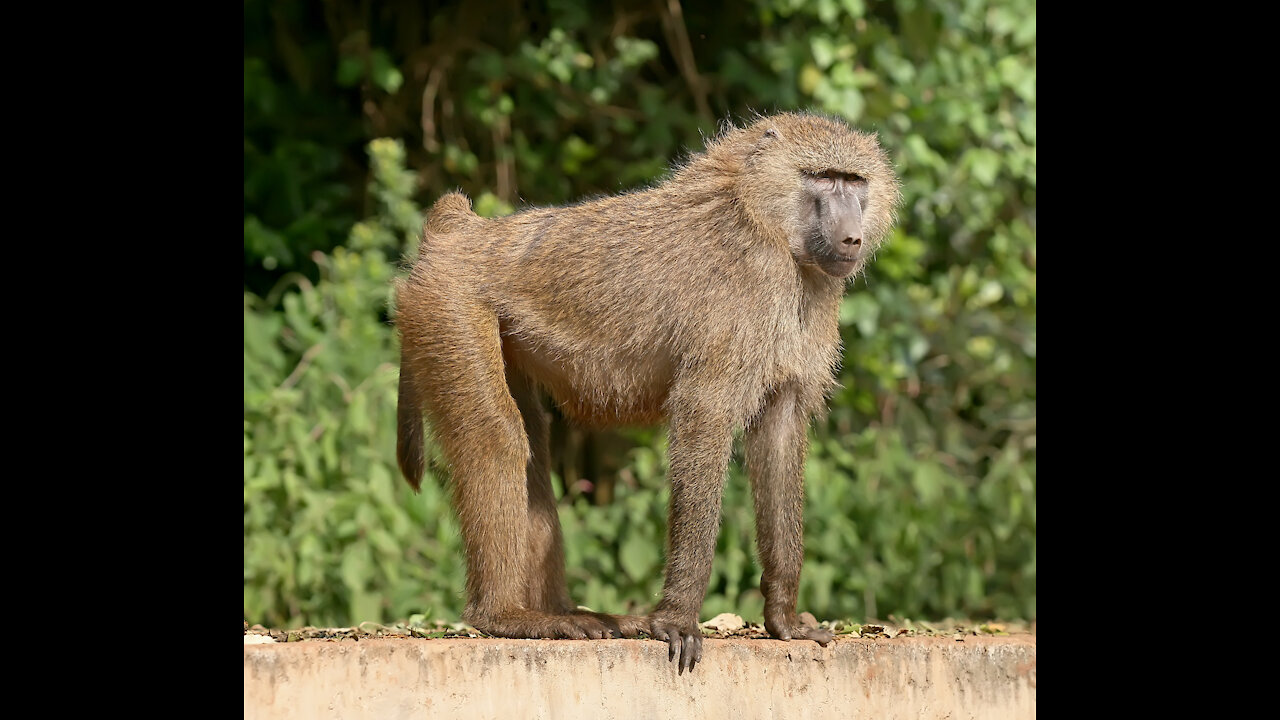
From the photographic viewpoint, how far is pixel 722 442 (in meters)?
5.22

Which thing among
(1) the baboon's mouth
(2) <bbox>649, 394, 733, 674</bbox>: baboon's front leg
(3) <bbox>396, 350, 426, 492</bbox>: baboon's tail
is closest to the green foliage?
(3) <bbox>396, 350, 426, 492</bbox>: baboon's tail

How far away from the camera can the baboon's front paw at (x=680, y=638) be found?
16.4ft

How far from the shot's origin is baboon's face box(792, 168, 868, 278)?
5316 millimetres

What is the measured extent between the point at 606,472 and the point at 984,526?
269 cm

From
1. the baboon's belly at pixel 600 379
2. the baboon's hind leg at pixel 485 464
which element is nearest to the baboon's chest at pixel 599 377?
the baboon's belly at pixel 600 379

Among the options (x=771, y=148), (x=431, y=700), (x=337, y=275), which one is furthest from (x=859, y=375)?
(x=431, y=700)

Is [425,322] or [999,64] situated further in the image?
[999,64]

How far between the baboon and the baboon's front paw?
1cm

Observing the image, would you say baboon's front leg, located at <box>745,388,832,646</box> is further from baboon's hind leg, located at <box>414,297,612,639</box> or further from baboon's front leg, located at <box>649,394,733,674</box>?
baboon's hind leg, located at <box>414,297,612,639</box>

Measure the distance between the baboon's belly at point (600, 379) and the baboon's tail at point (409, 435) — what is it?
1.50ft

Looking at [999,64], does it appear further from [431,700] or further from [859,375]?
[431,700]

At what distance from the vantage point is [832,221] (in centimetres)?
535

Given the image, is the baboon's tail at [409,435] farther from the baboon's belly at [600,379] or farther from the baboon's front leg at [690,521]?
the baboon's front leg at [690,521]

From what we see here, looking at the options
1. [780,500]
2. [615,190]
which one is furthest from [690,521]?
[615,190]
